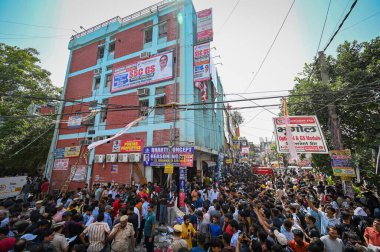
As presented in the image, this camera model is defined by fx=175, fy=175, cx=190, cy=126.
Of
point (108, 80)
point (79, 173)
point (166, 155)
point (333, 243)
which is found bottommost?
point (333, 243)

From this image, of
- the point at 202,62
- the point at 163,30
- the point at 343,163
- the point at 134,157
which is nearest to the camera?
the point at 343,163

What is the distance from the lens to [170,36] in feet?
54.8

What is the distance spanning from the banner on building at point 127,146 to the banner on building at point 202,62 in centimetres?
748

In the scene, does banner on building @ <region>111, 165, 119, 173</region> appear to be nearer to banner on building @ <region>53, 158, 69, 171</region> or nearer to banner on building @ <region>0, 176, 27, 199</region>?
banner on building @ <region>53, 158, 69, 171</region>

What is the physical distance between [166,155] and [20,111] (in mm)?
16159

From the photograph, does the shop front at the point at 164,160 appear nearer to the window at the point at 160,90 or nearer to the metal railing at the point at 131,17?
the window at the point at 160,90

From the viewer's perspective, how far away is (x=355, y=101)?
9680mm

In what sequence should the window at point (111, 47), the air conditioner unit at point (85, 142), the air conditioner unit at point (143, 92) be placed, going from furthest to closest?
the window at point (111, 47), the air conditioner unit at point (85, 142), the air conditioner unit at point (143, 92)

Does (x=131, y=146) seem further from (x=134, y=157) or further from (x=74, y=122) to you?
(x=74, y=122)

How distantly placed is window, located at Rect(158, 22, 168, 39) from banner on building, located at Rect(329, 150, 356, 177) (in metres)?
16.6

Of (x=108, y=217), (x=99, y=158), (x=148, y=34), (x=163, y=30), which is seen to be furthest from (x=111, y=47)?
(x=108, y=217)

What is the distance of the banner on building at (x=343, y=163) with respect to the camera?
7.04 m

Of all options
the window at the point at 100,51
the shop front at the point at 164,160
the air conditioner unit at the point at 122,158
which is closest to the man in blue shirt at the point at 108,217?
the shop front at the point at 164,160

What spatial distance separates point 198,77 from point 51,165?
1848cm
